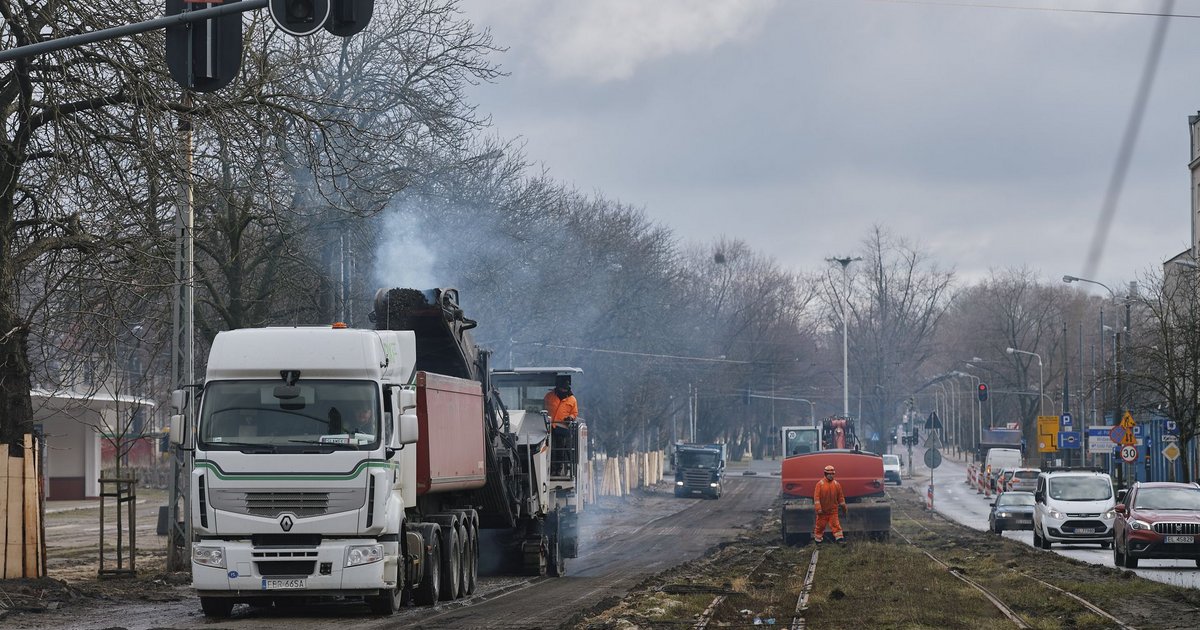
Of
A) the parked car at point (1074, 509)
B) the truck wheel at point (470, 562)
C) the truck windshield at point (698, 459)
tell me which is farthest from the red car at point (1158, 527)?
the truck windshield at point (698, 459)

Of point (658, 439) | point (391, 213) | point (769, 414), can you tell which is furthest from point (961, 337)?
point (391, 213)

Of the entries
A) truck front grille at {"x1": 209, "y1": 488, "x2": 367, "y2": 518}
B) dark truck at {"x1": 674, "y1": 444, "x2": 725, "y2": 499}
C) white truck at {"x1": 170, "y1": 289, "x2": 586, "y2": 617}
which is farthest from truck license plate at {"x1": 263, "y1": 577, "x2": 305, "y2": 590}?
dark truck at {"x1": 674, "y1": 444, "x2": 725, "y2": 499}

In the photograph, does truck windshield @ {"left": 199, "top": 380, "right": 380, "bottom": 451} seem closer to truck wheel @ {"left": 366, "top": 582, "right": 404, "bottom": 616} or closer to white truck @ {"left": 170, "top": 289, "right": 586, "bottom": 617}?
white truck @ {"left": 170, "top": 289, "right": 586, "bottom": 617}

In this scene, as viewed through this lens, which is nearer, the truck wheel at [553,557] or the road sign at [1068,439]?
the truck wheel at [553,557]

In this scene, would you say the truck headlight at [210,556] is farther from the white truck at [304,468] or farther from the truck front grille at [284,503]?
the truck front grille at [284,503]

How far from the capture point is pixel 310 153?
2058 cm

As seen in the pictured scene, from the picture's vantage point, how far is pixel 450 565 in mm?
18953

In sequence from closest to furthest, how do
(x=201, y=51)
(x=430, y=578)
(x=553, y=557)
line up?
(x=201, y=51), (x=430, y=578), (x=553, y=557)

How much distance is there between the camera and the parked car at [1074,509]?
33.5m

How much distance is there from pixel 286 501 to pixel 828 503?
16.0m

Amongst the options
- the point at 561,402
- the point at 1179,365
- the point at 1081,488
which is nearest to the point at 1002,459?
the point at 1179,365

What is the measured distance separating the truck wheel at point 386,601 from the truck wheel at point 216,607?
1614 millimetres

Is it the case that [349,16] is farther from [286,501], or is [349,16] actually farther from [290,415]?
[286,501]

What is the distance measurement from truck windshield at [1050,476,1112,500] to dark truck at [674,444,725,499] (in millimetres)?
33246
